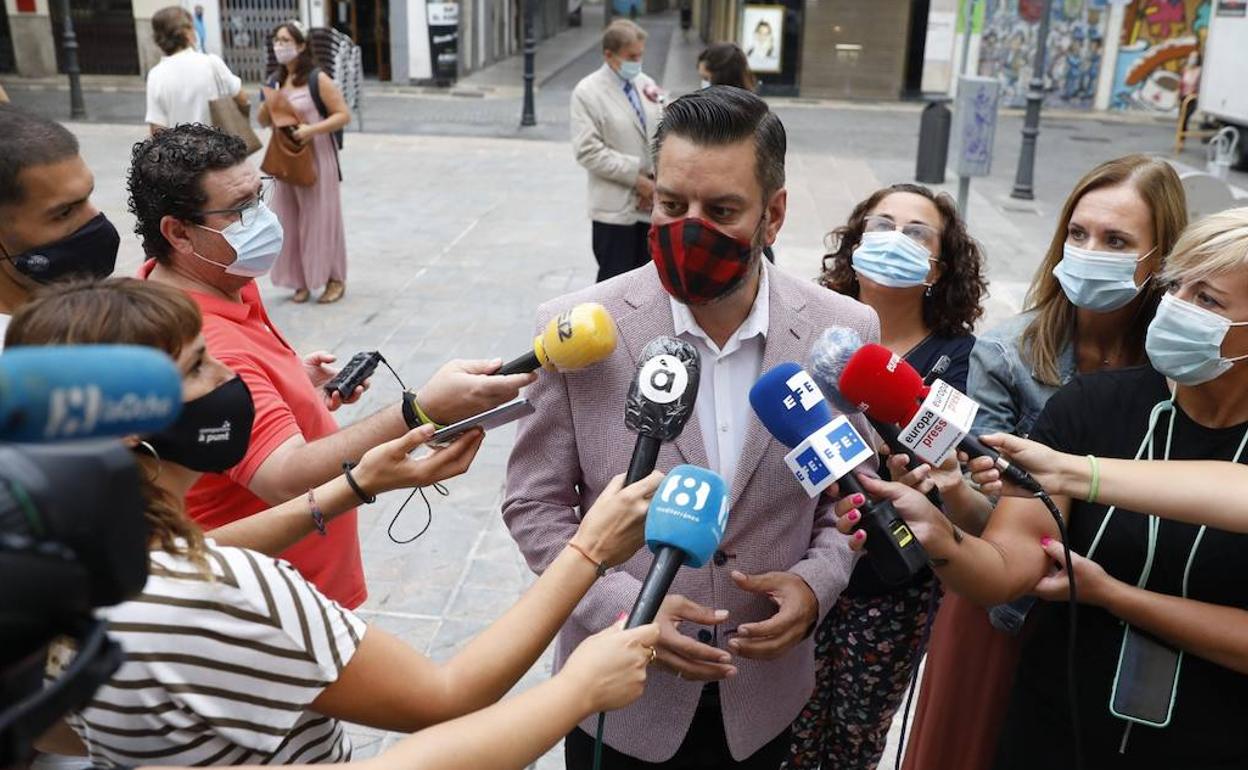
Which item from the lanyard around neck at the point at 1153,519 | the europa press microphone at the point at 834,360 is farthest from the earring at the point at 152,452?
the lanyard around neck at the point at 1153,519

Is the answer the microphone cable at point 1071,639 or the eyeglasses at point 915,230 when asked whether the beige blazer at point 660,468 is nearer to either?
the microphone cable at point 1071,639

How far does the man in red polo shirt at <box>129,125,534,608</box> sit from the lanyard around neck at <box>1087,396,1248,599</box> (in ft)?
4.41

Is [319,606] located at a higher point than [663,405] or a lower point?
lower

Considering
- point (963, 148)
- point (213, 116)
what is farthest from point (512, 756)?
point (963, 148)

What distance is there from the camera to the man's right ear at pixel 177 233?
8.70 ft

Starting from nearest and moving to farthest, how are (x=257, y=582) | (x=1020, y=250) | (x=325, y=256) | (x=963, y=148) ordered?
(x=257, y=582)
(x=325, y=256)
(x=963, y=148)
(x=1020, y=250)

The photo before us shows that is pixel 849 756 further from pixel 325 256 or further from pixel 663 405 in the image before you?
pixel 325 256

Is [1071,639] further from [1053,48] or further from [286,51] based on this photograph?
[1053,48]

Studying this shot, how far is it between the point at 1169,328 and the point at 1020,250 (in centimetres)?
849

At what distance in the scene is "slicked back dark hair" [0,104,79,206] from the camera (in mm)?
2469

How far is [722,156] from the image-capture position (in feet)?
6.78

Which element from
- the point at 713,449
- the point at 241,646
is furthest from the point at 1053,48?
the point at 241,646

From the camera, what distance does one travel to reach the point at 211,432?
1705 mm

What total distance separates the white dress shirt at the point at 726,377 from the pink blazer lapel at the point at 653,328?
3 centimetres
